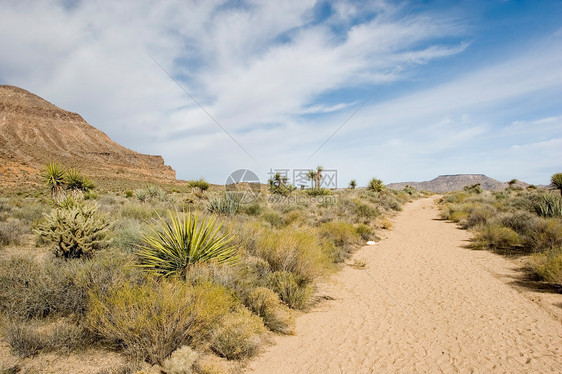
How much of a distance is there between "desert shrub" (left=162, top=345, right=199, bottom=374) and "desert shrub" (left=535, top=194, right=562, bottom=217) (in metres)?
14.4

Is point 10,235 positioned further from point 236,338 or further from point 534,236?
point 534,236

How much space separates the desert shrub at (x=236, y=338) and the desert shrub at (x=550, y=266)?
7091mm

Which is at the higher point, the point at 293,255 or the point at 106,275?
the point at 106,275

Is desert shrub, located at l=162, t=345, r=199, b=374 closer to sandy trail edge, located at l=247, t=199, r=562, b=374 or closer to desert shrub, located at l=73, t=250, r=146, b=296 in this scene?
sandy trail edge, located at l=247, t=199, r=562, b=374

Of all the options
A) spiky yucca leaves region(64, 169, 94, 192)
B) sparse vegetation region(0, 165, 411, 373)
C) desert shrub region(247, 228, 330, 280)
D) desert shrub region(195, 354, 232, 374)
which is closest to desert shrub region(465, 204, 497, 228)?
sparse vegetation region(0, 165, 411, 373)

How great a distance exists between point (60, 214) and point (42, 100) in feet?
325

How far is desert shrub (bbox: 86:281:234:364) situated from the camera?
11.3 feet

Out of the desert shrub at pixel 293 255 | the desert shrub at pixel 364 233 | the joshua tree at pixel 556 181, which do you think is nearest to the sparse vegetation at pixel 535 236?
the joshua tree at pixel 556 181

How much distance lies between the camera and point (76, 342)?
11.4 ft

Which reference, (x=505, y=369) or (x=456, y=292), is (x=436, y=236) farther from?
(x=505, y=369)

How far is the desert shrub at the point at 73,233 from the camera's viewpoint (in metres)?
5.96

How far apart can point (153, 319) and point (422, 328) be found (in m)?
4.75

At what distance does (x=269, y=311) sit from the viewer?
4898 millimetres

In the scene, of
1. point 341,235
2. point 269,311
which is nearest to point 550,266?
point 341,235
